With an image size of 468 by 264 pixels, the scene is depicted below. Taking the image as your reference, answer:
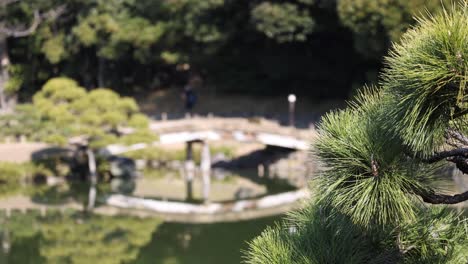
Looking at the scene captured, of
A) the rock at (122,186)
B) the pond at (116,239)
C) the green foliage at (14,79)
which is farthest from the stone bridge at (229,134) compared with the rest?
the green foliage at (14,79)

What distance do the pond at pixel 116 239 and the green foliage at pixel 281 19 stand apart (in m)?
8.65

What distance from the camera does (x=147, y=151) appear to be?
76.0ft

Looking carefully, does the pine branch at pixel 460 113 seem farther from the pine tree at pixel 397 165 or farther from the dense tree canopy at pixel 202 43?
the dense tree canopy at pixel 202 43

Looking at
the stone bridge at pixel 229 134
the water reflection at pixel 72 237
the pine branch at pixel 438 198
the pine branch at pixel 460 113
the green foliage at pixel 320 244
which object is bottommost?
the water reflection at pixel 72 237

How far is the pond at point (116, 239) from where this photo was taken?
13578mm

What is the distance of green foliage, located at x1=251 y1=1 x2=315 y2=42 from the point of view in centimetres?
2278

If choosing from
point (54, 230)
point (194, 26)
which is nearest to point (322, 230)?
point (54, 230)

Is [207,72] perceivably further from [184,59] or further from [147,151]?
[147,151]

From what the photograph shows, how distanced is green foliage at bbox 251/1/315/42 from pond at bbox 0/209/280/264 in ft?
28.4

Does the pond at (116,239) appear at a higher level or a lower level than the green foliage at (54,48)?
lower

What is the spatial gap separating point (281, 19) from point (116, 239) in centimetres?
1030

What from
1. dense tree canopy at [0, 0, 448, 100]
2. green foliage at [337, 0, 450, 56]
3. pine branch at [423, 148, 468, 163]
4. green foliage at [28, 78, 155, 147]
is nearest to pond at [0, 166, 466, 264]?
green foliage at [28, 78, 155, 147]

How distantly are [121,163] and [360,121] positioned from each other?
18.7 metres

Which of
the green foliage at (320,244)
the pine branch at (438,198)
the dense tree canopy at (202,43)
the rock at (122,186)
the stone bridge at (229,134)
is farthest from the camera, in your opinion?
the dense tree canopy at (202,43)
